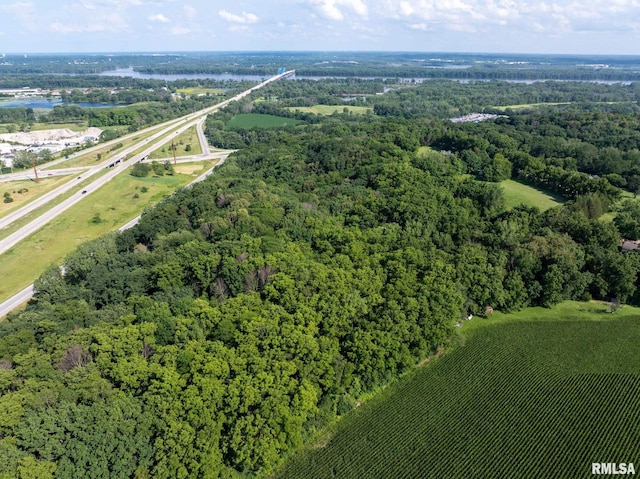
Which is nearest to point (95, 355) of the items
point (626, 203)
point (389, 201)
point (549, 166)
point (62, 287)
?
point (62, 287)

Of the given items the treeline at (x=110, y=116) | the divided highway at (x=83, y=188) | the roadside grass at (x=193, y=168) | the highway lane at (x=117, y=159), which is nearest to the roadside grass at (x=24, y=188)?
the highway lane at (x=117, y=159)

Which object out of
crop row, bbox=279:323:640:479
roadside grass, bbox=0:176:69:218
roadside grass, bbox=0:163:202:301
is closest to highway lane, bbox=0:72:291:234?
roadside grass, bbox=0:176:69:218

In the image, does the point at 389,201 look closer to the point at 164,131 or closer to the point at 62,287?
the point at 62,287

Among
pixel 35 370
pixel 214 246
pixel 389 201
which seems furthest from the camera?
pixel 389 201

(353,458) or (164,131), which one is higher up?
(164,131)

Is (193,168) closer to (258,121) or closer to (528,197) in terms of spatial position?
(258,121)

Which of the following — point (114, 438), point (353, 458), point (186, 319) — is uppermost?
point (186, 319)

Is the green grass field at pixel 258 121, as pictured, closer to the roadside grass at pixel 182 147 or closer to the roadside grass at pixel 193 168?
the roadside grass at pixel 182 147

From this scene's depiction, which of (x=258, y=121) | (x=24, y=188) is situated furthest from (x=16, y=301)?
(x=258, y=121)
